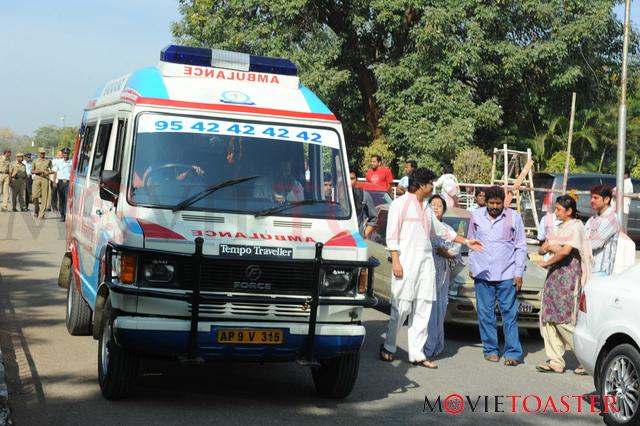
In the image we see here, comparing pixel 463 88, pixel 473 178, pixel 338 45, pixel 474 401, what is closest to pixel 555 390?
pixel 474 401

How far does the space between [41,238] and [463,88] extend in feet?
50.6

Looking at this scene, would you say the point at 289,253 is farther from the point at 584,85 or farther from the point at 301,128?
the point at 584,85

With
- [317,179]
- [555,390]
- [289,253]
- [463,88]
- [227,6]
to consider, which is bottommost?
[555,390]

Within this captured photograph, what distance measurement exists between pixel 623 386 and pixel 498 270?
9.87ft

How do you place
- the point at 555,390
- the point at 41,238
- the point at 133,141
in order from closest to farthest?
1. the point at 133,141
2. the point at 555,390
3. the point at 41,238

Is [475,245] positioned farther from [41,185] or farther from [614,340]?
[41,185]

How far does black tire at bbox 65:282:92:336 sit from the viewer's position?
999 centimetres

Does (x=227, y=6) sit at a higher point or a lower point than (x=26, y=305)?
higher

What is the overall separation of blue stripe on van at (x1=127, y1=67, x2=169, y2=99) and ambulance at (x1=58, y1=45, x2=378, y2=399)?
20 mm

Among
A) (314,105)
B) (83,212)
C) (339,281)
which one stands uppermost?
(314,105)

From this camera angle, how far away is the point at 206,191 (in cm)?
751

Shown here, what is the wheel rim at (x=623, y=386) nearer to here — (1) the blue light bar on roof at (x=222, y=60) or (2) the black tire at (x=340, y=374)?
(2) the black tire at (x=340, y=374)

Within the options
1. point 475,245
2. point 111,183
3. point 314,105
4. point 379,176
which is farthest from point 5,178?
point 111,183

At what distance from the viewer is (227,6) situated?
113 feet
